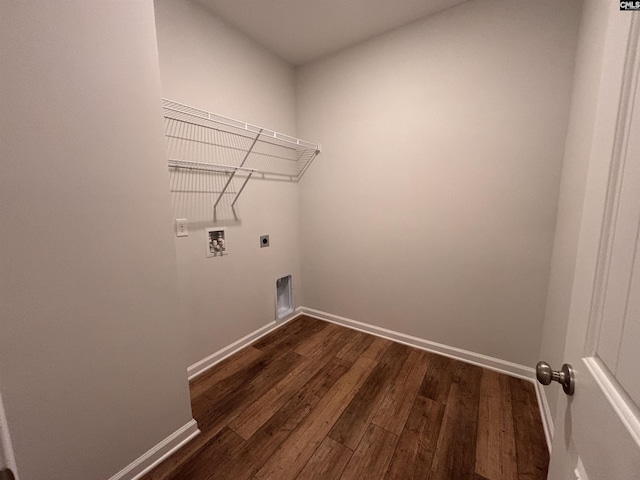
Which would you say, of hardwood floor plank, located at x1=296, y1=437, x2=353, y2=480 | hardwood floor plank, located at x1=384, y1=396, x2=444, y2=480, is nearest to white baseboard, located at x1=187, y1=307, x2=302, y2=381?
hardwood floor plank, located at x1=296, y1=437, x2=353, y2=480

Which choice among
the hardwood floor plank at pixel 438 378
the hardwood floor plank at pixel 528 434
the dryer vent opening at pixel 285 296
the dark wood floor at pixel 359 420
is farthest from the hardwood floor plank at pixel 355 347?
the hardwood floor plank at pixel 528 434

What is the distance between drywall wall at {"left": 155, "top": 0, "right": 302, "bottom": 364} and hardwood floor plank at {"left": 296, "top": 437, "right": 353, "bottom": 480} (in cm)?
111

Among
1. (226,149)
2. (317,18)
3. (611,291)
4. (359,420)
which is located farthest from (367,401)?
(317,18)

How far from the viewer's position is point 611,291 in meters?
0.42

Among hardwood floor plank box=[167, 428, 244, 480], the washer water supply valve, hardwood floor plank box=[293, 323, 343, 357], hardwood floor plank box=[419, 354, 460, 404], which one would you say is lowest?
hardwood floor plank box=[167, 428, 244, 480]

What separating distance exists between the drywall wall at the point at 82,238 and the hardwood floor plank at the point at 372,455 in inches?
38.6

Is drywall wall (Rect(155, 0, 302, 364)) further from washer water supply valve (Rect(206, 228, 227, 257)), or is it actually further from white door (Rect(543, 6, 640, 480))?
white door (Rect(543, 6, 640, 480))

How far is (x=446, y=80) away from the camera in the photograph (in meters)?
1.77

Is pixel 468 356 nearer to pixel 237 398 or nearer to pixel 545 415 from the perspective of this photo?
pixel 545 415

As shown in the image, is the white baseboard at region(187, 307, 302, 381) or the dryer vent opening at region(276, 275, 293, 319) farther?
the dryer vent opening at region(276, 275, 293, 319)

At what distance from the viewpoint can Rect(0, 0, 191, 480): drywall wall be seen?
0.80 m

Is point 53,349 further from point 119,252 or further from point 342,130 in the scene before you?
point 342,130

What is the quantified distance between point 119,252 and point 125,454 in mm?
923

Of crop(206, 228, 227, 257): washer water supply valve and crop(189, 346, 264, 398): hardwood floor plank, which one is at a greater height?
crop(206, 228, 227, 257): washer water supply valve
